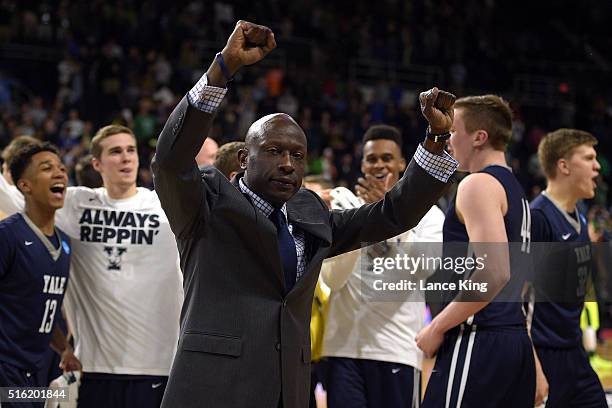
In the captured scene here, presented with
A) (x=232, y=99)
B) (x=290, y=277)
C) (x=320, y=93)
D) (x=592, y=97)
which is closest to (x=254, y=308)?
(x=290, y=277)

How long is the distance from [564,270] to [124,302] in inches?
96.9

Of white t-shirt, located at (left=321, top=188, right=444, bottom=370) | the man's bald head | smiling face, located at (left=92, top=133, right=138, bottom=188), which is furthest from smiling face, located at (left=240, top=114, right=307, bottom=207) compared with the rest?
smiling face, located at (left=92, top=133, right=138, bottom=188)

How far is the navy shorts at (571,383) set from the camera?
486 centimetres

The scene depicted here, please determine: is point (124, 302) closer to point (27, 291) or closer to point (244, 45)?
point (27, 291)

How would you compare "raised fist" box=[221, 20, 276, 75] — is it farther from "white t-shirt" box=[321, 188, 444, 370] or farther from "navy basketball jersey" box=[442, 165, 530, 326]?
"white t-shirt" box=[321, 188, 444, 370]

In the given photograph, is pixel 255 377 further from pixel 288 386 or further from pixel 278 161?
pixel 278 161

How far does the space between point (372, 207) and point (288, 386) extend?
0.74 m

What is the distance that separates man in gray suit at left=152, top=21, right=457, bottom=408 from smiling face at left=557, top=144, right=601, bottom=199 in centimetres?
252

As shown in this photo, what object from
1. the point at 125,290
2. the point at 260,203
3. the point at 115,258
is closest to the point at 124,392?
the point at 125,290

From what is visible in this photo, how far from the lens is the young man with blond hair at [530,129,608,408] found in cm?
490

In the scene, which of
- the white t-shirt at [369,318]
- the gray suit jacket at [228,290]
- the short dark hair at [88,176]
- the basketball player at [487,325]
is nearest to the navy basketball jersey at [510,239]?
the basketball player at [487,325]

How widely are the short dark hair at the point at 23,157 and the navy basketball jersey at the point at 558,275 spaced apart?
283 centimetres

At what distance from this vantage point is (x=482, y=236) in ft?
12.9

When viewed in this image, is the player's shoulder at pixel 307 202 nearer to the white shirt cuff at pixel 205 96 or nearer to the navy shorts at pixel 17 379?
the white shirt cuff at pixel 205 96
